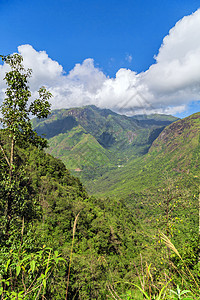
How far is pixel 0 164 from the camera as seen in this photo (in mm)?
4953

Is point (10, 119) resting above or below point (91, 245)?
above

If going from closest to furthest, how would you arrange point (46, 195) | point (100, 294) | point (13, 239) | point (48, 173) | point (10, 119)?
point (13, 239)
point (10, 119)
point (100, 294)
point (46, 195)
point (48, 173)

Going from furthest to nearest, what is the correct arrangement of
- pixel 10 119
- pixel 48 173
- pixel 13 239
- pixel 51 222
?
1. pixel 48 173
2. pixel 51 222
3. pixel 10 119
4. pixel 13 239

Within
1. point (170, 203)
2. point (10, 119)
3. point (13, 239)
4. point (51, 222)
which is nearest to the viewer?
point (13, 239)

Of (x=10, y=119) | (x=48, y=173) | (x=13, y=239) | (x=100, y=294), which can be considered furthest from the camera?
(x=48, y=173)

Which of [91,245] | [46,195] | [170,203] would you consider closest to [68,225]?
[91,245]

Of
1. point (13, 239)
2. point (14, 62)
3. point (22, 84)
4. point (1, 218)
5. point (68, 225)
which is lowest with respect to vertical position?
point (68, 225)

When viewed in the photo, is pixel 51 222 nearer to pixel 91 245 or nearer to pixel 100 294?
pixel 91 245

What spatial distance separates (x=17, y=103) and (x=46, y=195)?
38.9 metres

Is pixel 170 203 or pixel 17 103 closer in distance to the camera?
pixel 17 103

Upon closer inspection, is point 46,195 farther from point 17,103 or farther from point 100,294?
point 17,103

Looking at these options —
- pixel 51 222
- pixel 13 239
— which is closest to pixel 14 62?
pixel 13 239

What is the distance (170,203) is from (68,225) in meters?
34.2

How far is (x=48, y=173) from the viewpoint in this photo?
2112 inches
